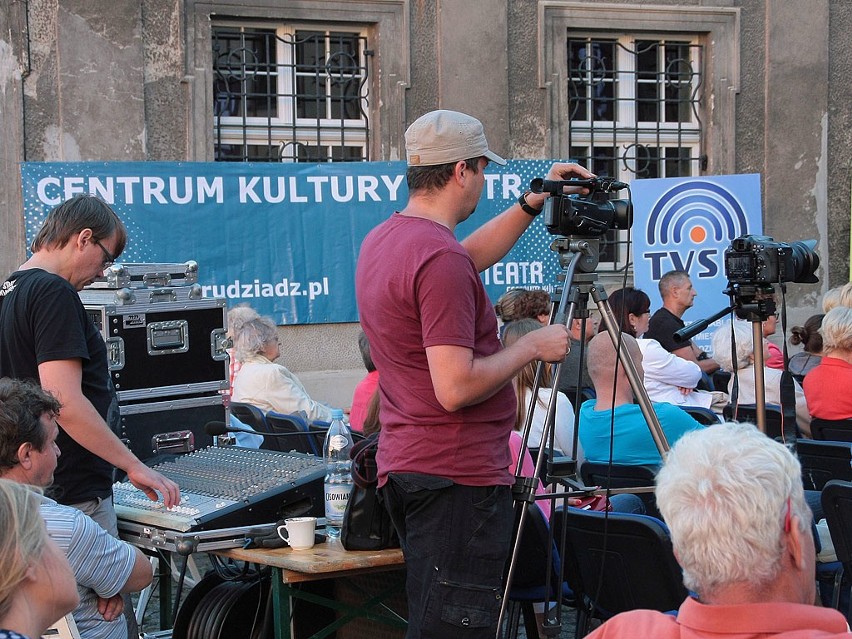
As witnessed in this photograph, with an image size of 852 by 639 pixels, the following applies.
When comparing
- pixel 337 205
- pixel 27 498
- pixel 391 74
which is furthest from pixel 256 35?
pixel 27 498

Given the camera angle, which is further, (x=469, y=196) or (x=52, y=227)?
(x=52, y=227)

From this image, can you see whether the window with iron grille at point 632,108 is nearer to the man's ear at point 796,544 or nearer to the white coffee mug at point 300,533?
the white coffee mug at point 300,533

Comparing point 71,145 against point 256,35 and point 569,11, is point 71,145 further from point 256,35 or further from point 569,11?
point 569,11

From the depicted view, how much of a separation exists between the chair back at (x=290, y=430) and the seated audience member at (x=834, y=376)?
239cm

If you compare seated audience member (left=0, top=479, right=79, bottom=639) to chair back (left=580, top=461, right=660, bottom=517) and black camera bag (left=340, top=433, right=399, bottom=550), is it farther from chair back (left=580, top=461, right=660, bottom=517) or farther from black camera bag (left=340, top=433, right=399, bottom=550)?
chair back (left=580, top=461, right=660, bottom=517)

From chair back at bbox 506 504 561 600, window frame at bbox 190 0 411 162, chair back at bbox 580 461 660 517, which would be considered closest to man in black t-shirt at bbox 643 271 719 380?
window frame at bbox 190 0 411 162

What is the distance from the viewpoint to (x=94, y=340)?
11.1 feet

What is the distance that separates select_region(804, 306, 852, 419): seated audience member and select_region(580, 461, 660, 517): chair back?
145 centimetres

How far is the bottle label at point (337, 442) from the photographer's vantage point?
370cm

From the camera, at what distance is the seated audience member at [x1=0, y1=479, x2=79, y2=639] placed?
1.87 meters

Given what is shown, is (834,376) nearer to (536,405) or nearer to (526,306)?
(536,405)

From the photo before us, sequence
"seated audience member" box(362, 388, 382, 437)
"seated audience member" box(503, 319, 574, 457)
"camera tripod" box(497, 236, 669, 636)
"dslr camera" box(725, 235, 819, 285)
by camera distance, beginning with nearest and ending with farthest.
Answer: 1. "camera tripod" box(497, 236, 669, 636)
2. "dslr camera" box(725, 235, 819, 285)
3. "seated audience member" box(362, 388, 382, 437)
4. "seated audience member" box(503, 319, 574, 457)

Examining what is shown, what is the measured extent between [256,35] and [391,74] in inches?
44.1

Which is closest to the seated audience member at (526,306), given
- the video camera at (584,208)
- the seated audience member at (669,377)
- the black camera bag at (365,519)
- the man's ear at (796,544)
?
the seated audience member at (669,377)
